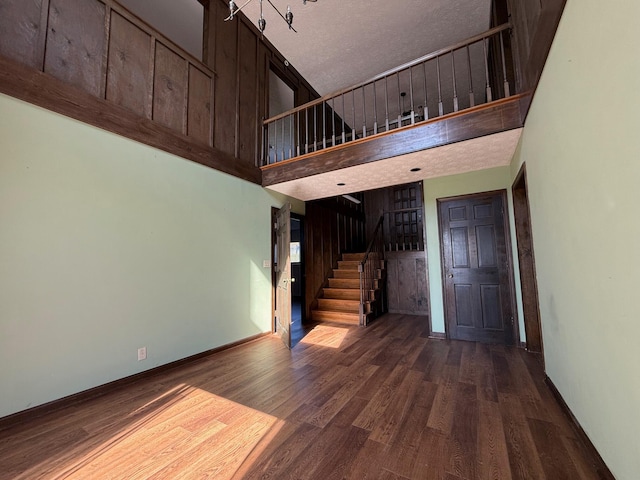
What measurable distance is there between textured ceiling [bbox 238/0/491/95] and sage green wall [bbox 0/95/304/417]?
9.38 ft

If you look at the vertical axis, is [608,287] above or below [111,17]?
below

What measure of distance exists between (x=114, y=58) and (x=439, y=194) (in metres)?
4.33

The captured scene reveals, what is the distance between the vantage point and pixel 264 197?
448 centimetres

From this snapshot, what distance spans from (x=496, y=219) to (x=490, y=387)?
2.29 metres

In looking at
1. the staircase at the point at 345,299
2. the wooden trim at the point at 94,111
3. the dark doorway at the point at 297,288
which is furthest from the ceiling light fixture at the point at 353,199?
the wooden trim at the point at 94,111

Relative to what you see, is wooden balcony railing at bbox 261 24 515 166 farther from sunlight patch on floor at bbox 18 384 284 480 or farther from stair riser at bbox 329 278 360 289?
sunlight patch on floor at bbox 18 384 284 480

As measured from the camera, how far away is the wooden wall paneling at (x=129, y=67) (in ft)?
8.99

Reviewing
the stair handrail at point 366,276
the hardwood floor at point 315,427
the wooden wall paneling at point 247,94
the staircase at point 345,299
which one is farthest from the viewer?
the staircase at point 345,299

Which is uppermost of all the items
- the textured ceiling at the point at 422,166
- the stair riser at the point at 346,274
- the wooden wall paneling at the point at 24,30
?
the wooden wall paneling at the point at 24,30

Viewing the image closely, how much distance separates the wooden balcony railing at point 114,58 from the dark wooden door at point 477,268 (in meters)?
3.75

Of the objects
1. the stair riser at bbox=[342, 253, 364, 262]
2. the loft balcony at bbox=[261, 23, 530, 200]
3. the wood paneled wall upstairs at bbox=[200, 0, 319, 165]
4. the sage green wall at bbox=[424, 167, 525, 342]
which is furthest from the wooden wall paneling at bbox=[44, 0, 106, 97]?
the stair riser at bbox=[342, 253, 364, 262]

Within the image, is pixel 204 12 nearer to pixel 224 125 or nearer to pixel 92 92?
pixel 224 125

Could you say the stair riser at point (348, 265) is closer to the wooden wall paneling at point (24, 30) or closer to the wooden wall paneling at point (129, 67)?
the wooden wall paneling at point (129, 67)

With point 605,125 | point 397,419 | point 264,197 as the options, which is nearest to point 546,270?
point 605,125
